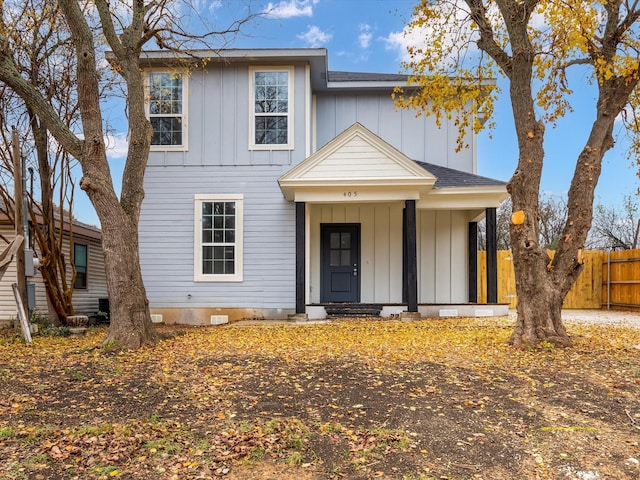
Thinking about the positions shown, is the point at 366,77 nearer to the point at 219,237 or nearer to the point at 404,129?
the point at 404,129

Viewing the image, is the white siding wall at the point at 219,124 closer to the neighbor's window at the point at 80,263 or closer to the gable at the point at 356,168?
the gable at the point at 356,168

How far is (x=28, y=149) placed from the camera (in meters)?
10.2

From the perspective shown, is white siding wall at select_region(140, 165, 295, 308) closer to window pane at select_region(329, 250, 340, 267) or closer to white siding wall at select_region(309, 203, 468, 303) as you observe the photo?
white siding wall at select_region(309, 203, 468, 303)

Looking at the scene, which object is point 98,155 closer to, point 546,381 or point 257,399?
point 257,399

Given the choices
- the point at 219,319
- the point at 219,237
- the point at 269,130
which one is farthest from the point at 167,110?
the point at 219,319

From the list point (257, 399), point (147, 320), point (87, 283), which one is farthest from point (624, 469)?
point (87, 283)

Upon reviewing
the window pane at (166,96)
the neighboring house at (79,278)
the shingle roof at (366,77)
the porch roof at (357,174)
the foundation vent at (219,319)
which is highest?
the shingle roof at (366,77)

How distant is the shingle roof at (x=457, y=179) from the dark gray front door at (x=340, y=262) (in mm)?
2344

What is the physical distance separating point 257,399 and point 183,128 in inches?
322

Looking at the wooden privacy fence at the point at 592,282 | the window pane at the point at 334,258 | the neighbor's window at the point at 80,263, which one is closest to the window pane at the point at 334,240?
the window pane at the point at 334,258

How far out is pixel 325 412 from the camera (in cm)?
366

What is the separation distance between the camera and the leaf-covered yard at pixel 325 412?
2.83 m

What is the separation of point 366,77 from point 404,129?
1.76 m

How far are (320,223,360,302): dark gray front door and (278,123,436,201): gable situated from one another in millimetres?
2088
